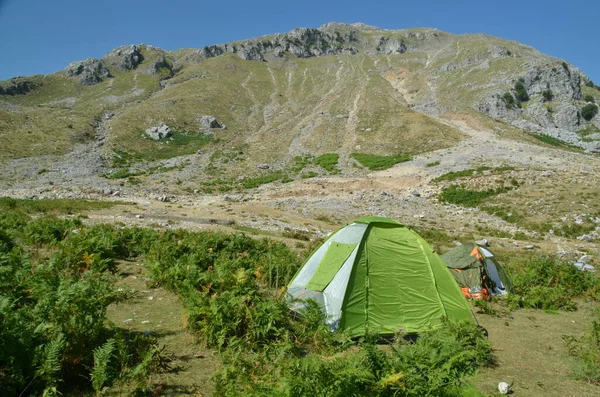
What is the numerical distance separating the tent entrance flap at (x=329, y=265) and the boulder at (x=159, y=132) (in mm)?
62799

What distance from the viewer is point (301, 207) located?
33.6 metres

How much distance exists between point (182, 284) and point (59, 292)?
131 inches

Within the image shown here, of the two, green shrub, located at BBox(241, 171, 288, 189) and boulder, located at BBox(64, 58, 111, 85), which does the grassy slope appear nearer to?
boulder, located at BBox(64, 58, 111, 85)

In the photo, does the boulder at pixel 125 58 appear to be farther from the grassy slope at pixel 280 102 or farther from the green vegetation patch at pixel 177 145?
the green vegetation patch at pixel 177 145

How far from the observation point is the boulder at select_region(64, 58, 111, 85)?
109m

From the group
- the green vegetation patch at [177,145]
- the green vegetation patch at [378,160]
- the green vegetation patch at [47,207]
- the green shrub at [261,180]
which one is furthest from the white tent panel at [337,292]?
the green vegetation patch at [177,145]

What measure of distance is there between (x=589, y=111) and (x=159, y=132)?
98.0m

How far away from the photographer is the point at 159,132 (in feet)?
218

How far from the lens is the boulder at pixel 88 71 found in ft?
357

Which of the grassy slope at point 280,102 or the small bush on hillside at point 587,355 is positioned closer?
the small bush on hillside at point 587,355

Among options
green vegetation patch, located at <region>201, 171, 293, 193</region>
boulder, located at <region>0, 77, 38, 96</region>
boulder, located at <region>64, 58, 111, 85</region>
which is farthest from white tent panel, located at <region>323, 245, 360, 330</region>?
boulder, located at <region>64, 58, 111, 85</region>

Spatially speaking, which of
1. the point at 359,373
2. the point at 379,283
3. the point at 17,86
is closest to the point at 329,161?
the point at 379,283

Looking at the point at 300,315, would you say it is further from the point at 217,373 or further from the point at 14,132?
the point at 14,132

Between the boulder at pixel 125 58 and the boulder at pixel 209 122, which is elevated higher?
the boulder at pixel 125 58
